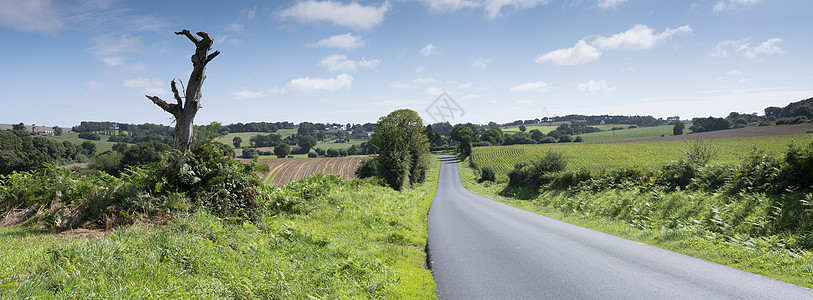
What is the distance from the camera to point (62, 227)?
5.80 meters

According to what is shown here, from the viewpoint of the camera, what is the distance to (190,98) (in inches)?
289

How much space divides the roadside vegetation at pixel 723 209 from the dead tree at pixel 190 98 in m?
11.1

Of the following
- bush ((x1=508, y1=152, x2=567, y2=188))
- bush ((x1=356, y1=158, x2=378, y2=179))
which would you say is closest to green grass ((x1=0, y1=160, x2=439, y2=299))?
bush ((x1=508, y1=152, x2=567, y2=188))

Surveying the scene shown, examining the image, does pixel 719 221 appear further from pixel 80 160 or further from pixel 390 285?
pixel 80 160

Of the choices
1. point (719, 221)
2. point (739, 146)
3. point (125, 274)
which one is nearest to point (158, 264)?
point (125, 274)

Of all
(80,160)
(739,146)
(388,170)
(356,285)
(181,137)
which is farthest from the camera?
(80,160)

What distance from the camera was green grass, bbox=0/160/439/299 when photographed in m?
3.52

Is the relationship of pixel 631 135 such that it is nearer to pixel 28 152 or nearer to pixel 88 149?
pixel 28 152

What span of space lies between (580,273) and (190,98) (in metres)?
8.31

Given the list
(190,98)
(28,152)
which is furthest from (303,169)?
(190,98)

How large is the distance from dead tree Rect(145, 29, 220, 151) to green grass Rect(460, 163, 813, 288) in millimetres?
11084

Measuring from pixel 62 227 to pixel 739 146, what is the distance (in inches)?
2762

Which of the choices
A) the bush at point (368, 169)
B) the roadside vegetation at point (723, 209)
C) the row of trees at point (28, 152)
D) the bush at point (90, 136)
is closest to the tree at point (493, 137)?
the bush at point (368, 169)

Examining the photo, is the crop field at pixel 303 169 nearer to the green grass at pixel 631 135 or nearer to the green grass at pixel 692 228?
the green grass at pixel 692 228
